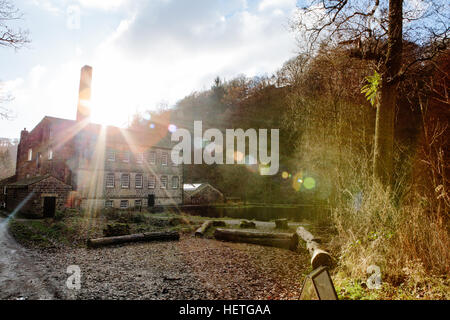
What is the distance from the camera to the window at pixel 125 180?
28736mm

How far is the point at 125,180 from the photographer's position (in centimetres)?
2905

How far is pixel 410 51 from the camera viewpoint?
27.1ft

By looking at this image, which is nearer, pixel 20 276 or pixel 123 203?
pixel 20 276

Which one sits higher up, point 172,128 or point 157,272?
point 172,128

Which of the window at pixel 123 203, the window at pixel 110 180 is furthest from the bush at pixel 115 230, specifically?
the window at pixel 123 203

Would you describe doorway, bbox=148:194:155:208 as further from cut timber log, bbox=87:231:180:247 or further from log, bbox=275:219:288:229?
cut timber log, bbox=87:231:180:247

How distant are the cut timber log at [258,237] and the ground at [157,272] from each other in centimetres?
41

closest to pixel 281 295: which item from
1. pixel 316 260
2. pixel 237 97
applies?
pixel 316 260

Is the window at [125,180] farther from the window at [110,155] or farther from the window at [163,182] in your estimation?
the window at [163,182]

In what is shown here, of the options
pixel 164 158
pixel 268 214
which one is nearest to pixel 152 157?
pixel 164 158

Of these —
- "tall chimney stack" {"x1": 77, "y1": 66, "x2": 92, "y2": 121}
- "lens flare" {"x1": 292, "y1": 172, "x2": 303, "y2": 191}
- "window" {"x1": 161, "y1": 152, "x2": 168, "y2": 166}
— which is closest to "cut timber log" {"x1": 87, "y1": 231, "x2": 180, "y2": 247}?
"tall chimney stack" {"x1": 77, "y1": 66, "x2": 92, "y2": 121}

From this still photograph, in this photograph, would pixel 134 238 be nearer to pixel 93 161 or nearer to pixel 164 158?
pixel 93 161

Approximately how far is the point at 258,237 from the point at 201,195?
26100mm
